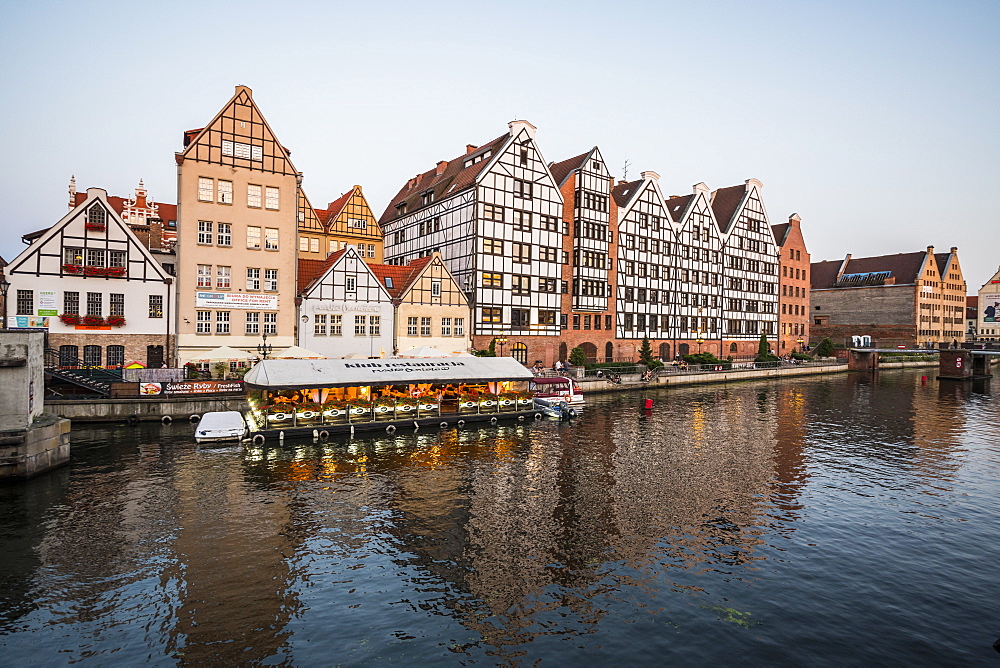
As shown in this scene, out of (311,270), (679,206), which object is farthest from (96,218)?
(679,206)

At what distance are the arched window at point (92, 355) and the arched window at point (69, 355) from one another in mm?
430

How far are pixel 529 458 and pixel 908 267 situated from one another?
128316 mm

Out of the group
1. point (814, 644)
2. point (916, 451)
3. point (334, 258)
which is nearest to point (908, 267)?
point (916, 451)

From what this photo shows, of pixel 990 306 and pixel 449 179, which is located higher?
pixel 449 179

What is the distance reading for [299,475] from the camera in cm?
2650

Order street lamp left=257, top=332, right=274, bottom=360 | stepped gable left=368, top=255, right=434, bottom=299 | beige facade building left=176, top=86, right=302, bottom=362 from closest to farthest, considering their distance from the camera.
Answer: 1. beige facade building left=176, top=86, right=302, bottom=362
2. street lamp left=257, top=332, right=274, bottom=360
3. stepped gable left=368, top=255, right=434, bottom=299

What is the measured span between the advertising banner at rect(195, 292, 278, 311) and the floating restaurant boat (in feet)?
40.7

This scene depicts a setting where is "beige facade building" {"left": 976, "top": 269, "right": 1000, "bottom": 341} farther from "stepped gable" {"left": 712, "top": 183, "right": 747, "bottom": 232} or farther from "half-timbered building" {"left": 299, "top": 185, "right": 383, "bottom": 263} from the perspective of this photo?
"half-timbered building" {"left": 299, "top": 185, "right": 383, "bottom": 263}

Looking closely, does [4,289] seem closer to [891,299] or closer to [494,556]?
[494,556]

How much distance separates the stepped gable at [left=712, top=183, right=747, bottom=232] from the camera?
89250 millimetres

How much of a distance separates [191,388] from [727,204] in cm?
8411

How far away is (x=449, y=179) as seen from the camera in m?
67.6

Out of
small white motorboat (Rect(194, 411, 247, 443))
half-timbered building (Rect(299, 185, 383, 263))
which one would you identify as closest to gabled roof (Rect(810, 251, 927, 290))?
half-timbered building (Rect(299, 185, 383, 263))

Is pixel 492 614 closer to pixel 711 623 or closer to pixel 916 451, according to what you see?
pixel 711 623
